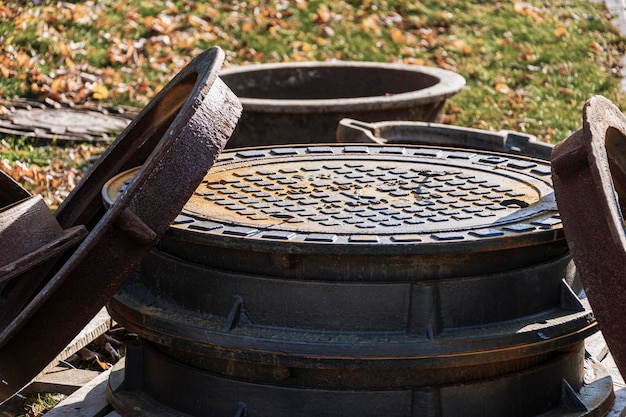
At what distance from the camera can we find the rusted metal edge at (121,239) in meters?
3.00

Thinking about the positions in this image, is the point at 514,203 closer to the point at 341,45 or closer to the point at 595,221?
the point at 595,221

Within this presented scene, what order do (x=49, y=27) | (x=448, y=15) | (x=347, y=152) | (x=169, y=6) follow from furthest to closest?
1. (x=448, y=15)
2. (x=169, y=6)
3. (x=49, y=27)
4. (x=347, y=152)

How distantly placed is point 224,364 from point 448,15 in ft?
27.1

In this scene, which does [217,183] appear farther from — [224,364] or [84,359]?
[84,359]

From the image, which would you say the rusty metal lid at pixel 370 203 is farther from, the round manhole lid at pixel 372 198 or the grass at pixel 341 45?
the grass at pixel 341 45

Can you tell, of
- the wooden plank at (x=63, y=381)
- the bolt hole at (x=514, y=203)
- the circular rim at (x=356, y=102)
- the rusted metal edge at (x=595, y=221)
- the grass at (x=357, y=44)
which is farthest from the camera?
the grass at (x=357, y=44)

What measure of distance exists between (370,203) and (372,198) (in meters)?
0.07

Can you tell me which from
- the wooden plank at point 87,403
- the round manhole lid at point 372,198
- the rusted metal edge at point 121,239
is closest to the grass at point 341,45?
the round manhole lid at point 372,198

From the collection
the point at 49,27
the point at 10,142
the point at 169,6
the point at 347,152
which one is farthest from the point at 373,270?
the point at 169,6

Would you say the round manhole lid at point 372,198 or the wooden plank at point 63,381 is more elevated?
the round manhole lid at point 372,198

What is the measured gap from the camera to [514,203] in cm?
347

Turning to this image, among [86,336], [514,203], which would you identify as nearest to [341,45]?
[86,336]

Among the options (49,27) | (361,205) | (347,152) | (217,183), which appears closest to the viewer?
(361,205)

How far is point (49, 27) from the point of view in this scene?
30.1ft
